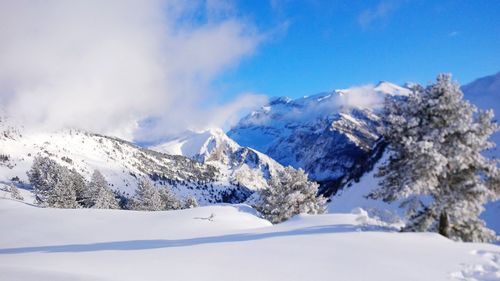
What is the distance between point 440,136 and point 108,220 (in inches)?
773

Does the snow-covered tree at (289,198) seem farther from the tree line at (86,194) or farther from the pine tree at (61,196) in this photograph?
the pine tree at (61,196)

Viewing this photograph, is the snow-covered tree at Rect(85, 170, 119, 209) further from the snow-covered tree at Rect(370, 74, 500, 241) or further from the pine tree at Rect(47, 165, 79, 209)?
the snow-covered tree at Rect(370, 74, 500, 241)

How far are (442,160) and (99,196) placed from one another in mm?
62921

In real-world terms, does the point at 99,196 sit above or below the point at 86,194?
below

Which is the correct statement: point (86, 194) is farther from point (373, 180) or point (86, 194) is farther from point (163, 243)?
point (373, 180)

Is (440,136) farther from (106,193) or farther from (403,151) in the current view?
(106,193)

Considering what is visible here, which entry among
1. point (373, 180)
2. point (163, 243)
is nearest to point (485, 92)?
point (373, 180)

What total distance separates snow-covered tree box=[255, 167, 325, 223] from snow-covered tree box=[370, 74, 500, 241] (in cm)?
2224

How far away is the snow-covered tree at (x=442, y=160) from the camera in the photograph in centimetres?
1600

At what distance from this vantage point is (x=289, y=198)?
130 ft

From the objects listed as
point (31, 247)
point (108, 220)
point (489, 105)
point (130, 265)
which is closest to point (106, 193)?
point (108, 220)

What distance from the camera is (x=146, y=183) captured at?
2749 inches

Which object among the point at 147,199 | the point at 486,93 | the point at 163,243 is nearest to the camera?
the point at 163,243

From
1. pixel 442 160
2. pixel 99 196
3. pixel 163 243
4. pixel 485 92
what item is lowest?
pixel 163 243
